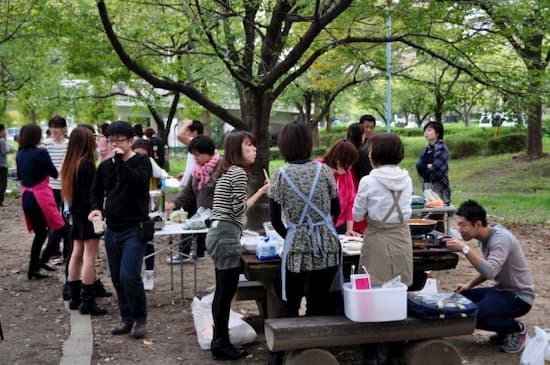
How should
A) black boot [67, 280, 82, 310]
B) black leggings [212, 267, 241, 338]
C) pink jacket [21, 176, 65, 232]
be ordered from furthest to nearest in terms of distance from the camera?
1. pink jacket [21, 176, 65, 232]
2. black boot [67, 280, 82, 310]
3. black leggings [212, 267, 241, 338]

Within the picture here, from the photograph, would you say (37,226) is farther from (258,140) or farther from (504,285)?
(504,285)

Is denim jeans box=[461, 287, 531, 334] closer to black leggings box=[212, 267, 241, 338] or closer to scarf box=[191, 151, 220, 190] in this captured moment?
black leggings box=[212, 267, 241, 338]

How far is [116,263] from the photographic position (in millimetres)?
5051

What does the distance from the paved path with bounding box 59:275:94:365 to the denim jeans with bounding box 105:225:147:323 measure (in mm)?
431

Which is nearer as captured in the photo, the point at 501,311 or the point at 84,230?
the point at 501,311

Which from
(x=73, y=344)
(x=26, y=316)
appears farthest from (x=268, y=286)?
(x=26, y=316)

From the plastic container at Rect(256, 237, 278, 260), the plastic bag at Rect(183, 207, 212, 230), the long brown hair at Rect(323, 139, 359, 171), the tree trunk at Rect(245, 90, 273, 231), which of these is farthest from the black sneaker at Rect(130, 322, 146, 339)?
the tree trunk at Rect(245, 90, 273, 231)

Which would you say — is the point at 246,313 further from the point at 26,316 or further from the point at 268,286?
the point at 26,316

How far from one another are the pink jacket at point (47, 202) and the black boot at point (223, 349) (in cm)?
320

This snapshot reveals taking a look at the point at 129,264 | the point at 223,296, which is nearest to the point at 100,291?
the point at 129,264

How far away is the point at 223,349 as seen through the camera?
4555mm

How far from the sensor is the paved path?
4609 millimetres

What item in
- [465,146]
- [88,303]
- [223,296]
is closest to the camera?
[223,296]

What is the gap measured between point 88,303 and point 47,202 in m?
1.64
